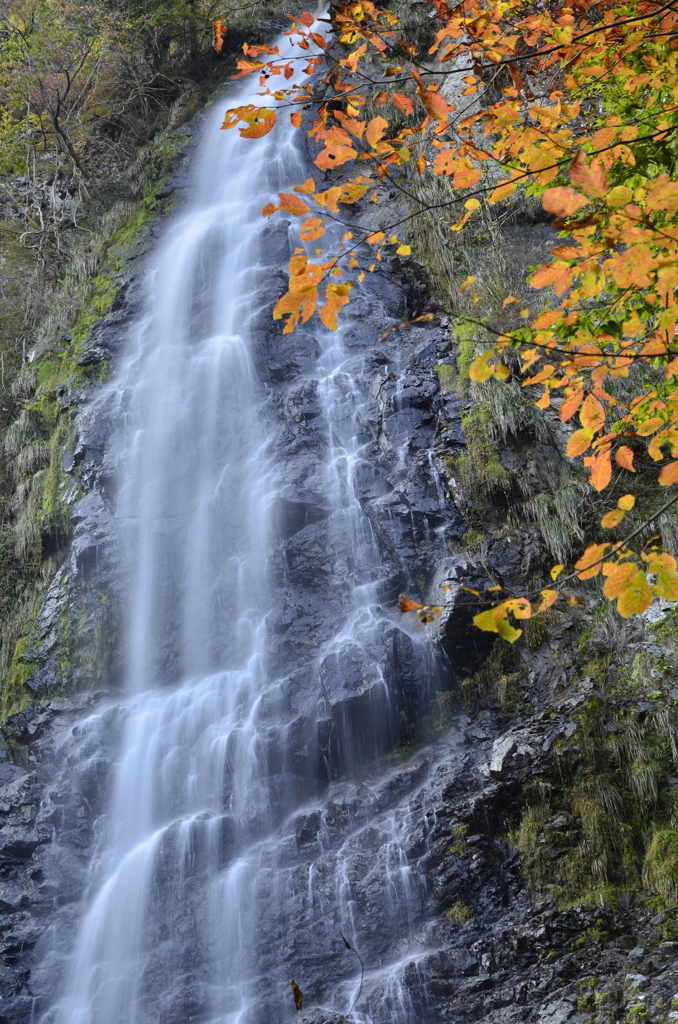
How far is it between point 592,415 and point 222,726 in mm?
5056

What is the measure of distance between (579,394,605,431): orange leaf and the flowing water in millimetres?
3672

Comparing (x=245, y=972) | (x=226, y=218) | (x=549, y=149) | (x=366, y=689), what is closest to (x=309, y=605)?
(x=366, y=689)

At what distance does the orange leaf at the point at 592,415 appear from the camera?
323 cm

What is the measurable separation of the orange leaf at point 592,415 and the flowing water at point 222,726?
12.0 ft

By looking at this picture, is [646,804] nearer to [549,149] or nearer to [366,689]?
[366,689]

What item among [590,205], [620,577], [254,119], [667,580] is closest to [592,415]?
[590,205]

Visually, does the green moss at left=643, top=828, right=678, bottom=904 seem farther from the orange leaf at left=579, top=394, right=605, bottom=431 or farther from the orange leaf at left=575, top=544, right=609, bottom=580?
the orange leaf at left=575, top=544, right=609, bottom=580

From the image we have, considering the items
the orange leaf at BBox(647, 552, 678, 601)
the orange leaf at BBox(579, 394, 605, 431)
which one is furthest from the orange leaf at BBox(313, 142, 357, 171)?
the orange leaf at BBox(647, 552, 678, 601)

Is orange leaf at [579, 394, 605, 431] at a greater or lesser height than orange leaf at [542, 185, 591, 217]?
lesser

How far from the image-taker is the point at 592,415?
343 cm

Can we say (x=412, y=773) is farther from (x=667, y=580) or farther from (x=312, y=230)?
(x=312, y=230)

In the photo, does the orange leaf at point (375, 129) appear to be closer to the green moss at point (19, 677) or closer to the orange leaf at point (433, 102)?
the orange leaf at point (433, 102)

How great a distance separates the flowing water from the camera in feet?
18.5

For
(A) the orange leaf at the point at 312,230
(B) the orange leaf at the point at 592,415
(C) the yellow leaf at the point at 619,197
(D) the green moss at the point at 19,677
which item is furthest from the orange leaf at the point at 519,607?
(D) the green moss at the point at 19,677
